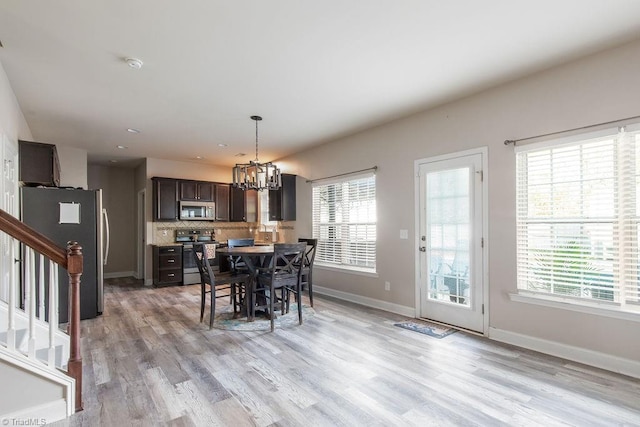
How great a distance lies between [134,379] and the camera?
2.49 metres

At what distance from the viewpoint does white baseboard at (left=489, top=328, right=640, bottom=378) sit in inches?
99.2

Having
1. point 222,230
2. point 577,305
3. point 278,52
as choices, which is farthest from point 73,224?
point 577,305

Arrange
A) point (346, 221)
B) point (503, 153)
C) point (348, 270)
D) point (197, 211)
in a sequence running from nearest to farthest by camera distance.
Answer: point (503, 153) < point (348, 270) < point (346, 221) < point (197, 211)

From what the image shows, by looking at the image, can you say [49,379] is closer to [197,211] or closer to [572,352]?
[572,352]

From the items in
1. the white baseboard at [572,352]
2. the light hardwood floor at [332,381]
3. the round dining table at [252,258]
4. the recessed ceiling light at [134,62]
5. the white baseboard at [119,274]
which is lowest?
the white baseboard at [119,274]

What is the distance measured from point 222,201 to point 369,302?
4.23 meters

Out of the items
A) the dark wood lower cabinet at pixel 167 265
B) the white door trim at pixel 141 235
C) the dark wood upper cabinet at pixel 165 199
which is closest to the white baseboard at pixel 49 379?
the dark wood lower cabinet at pixel 167 265

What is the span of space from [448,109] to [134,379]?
4.13 m

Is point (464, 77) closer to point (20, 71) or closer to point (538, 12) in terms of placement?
point (538, 12)

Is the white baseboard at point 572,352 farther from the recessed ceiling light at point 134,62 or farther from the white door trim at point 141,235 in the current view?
the white door trim at point 141,235

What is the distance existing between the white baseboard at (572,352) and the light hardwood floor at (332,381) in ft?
0.32

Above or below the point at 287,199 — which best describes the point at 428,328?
below

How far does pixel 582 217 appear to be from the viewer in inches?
110

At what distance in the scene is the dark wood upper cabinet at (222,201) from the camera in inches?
283
